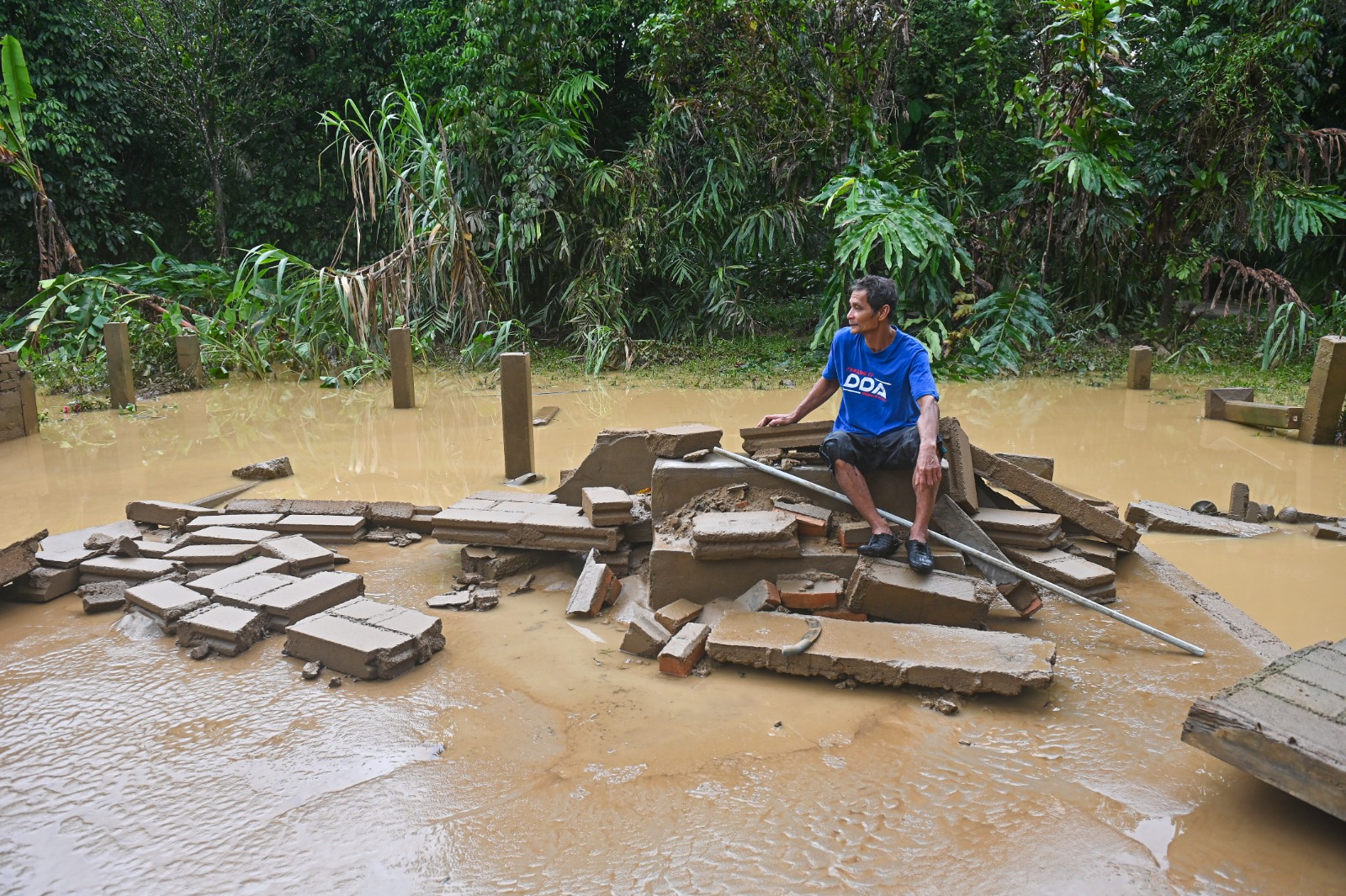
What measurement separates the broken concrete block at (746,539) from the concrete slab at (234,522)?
8.93 feet

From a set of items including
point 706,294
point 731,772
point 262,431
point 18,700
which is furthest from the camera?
point 706,294

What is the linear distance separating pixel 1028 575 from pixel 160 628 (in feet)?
12.7

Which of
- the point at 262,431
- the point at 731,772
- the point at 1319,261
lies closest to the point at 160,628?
the point at 731,772

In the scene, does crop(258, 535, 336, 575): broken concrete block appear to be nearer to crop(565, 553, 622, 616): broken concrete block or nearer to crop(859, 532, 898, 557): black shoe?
crop(565, 553, 622, 616): broken concrete block

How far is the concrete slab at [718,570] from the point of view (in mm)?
4012

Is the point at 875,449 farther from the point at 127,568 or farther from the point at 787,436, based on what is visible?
the point at 127,568

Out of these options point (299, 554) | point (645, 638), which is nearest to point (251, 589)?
point (299, 554)

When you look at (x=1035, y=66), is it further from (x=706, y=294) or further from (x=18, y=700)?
(x=18, y=700)

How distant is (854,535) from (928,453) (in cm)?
49

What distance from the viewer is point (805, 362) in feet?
37.6

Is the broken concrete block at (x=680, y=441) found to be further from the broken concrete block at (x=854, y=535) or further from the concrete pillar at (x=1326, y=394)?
the concrete pillar at (x=1326, y=394)

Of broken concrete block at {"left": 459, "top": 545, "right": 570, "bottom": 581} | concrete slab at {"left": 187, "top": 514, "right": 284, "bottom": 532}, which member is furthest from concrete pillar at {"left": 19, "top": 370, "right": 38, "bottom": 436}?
broken concrete block at {"left": 459, "top": 545, "right": 570, "bottom": 581}

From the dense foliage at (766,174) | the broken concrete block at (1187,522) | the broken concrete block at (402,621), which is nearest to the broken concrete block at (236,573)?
the broken concrete block at (402,621)

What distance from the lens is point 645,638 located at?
12.2 ft
